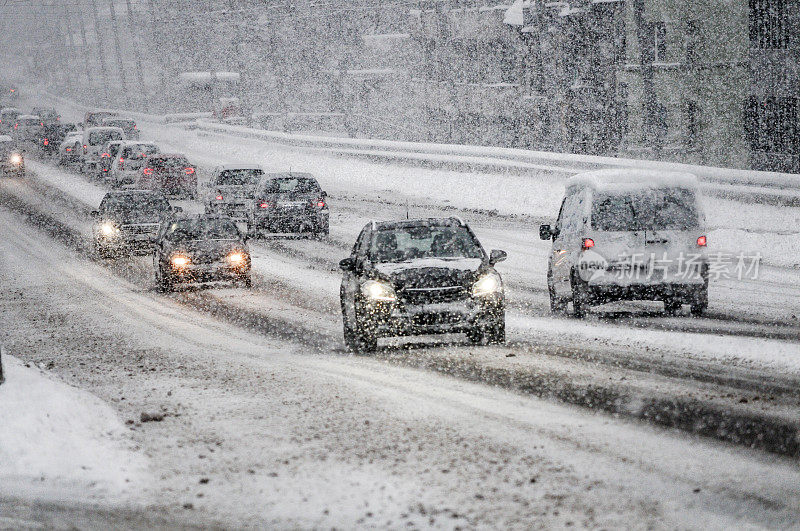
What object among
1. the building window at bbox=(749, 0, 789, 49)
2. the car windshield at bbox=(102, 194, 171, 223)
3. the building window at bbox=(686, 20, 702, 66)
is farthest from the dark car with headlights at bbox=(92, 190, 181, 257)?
the building window at bbox=(686, 20, 702, 66)

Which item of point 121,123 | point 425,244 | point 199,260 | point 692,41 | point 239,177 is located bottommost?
point 199,260

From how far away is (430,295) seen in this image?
47.3 ft

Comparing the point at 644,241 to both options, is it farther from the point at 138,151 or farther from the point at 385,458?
the point at 138,151

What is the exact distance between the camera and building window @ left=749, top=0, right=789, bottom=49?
137 ft

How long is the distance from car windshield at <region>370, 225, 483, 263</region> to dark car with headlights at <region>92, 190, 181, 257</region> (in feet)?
47.4

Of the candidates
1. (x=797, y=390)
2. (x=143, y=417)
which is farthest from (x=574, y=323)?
(x=143, y=417)

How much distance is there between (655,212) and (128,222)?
16671 mm

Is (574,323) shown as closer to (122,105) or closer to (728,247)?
(728,247)

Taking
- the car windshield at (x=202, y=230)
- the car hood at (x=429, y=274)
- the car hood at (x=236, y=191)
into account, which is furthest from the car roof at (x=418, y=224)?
the car hood at (x=236, y=191)

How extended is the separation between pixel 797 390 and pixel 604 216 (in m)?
5.57

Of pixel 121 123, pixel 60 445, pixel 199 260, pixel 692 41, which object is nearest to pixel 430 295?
pixel 60 445

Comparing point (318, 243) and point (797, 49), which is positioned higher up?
point (797, 49)

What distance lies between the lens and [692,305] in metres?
16.6

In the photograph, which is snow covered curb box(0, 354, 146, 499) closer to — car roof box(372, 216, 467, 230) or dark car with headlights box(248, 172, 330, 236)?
car roof box(372, 216, 467, 230)
